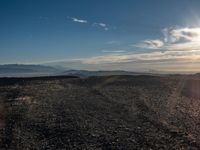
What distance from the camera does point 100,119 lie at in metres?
31.8

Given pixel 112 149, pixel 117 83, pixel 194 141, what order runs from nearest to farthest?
1. pixel 112 149
2. pixel 194 141
3. pixel 117 83

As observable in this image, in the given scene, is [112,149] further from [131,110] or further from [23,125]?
[131,110]

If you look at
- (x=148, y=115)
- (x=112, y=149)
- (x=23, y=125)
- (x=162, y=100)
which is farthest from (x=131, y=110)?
(x=112, y=149)

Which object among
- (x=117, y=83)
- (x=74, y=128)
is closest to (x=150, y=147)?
(x=74, y=128)

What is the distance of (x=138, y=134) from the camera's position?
2600 centimetres

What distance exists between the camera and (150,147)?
22.6m

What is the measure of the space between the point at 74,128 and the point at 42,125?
2939mm

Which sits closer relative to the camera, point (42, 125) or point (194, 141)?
point (194, 141)

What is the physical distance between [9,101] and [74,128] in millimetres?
16120

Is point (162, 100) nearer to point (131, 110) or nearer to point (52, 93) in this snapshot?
point (131, 110)

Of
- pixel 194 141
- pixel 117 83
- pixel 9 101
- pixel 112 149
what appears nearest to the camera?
pixel 112 149

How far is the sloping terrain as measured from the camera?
23.9 meters

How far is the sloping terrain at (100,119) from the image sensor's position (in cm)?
2392

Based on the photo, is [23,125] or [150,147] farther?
[23,125]
